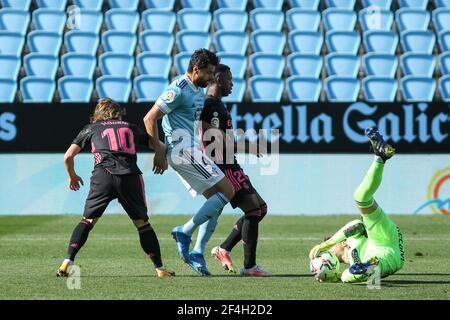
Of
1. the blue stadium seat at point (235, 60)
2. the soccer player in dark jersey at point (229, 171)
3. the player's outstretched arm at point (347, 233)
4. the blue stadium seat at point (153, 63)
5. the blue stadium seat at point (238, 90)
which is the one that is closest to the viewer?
the player's outstretched arm at point (347, 233)

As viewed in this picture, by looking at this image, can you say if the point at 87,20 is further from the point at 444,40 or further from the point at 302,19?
the point at 444,40

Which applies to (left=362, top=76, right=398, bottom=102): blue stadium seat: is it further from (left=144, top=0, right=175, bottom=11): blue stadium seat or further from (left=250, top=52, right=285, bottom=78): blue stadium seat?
(left=144, top=0, right=175, bottom=11): blue stadium seat

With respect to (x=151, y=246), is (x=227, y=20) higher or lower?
higher

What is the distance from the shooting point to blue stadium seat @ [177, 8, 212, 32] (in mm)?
17703

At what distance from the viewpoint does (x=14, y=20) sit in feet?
58.1

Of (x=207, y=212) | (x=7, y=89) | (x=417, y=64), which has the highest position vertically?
(x=417, y=64)

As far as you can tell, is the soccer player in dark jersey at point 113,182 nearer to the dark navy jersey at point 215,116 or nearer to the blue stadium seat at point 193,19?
the dark navy jersey at point 215,116

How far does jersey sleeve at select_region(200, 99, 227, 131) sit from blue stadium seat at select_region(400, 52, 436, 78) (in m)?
8.52

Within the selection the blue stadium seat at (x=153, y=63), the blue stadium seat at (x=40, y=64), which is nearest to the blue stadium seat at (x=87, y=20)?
the blue stadium seat at (x=40, y=64)

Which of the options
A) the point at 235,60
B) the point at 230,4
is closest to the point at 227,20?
the point at 230,4

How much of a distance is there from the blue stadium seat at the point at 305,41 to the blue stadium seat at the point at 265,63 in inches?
17.7

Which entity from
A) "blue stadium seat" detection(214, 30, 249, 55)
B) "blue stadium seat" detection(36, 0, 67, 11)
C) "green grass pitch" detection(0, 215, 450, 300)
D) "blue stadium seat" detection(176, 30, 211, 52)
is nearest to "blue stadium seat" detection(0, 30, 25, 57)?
"blue stadium seat" detection(36, 0, 67, 11)

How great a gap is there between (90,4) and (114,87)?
A: 2131 millimetres

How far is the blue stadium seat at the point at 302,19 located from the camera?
58.0 ft
